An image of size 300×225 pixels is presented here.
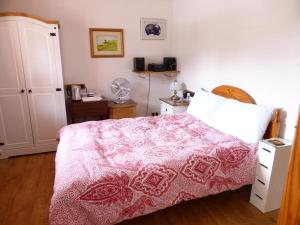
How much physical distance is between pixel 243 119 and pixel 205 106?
0.65 meters

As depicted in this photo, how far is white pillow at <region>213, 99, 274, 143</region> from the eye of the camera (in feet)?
6.94

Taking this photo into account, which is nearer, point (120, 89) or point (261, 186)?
point (261, 186)

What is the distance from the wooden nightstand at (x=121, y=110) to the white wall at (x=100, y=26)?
17.0 inches

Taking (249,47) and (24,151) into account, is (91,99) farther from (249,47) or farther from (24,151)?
(249,47)

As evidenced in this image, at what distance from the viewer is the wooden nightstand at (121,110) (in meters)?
3.52

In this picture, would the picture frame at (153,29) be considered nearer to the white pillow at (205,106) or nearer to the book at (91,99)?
the book at (91,99)

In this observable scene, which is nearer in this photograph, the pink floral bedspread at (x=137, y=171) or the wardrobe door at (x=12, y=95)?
the pink floral bedspread at (x=137, y=171)

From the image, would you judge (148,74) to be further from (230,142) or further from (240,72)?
(230,142)

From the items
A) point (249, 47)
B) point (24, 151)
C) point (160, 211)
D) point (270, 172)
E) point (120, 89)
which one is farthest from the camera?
point (120, 89)

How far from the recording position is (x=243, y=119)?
7.37 ft

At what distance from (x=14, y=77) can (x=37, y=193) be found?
62.0 inches

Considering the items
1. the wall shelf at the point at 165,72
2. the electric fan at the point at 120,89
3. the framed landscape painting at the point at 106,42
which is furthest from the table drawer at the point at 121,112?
the framed landscape painting at the point at 106,42

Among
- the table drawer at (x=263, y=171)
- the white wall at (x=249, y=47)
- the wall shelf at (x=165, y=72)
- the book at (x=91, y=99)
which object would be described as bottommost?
the table drawer at (x=263, y=171)

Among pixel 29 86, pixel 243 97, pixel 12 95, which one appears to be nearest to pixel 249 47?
pixel 243 97
